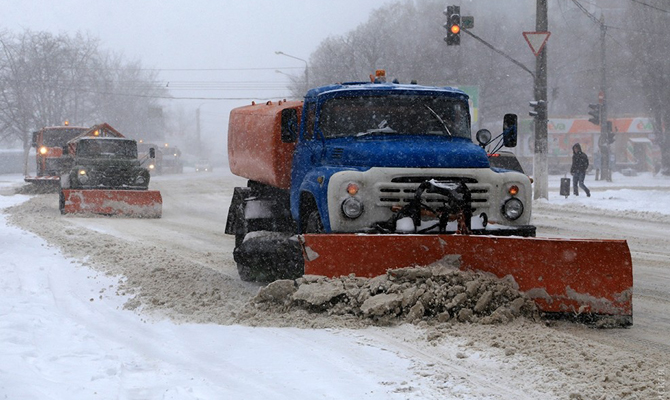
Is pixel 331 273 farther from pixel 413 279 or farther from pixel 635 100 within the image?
pixel 635 100

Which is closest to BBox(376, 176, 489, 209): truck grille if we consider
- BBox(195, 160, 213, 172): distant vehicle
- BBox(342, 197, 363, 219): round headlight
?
BBox(342, 197, 363, 219): round headlight

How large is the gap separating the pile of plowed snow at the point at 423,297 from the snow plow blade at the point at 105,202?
12575 millimetres

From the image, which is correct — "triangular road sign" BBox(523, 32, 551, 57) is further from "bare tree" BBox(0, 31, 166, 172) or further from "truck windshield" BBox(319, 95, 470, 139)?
"bare tree" BBox(0, 31, 166, 172)

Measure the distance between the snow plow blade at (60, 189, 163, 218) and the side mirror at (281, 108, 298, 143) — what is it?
10.6 m

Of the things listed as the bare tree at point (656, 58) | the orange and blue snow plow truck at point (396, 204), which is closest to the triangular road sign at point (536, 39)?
the orange and blue snow plow truck at point (396, 204)

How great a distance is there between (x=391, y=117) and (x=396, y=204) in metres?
1.43

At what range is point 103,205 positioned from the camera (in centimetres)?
1894

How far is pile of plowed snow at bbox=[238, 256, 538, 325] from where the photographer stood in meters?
6.53

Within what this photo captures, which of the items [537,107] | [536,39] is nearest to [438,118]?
[536,39]

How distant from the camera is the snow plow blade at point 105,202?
18.8m

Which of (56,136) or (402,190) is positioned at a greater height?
(56,136)

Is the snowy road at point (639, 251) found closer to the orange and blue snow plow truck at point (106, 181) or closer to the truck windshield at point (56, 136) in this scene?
the orange and blue snow plow truck at point (106, 181)

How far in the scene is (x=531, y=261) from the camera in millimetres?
6668

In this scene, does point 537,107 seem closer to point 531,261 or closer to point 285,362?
point 531,261
